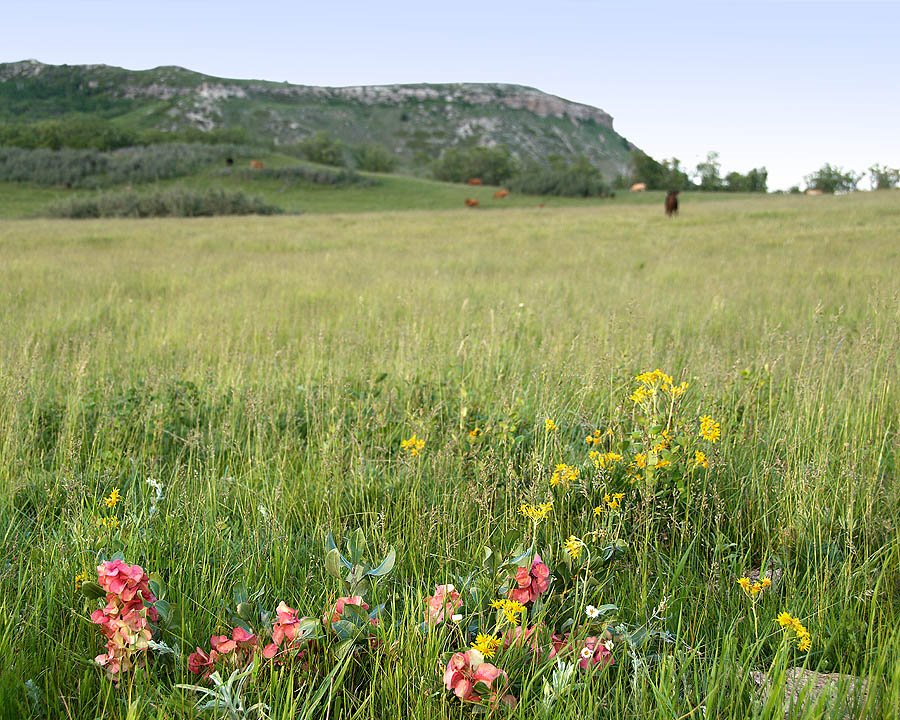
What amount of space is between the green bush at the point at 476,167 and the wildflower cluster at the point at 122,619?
7220 cm

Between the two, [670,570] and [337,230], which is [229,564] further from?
[337,230]

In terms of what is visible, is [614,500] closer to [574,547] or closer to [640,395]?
[574,547]

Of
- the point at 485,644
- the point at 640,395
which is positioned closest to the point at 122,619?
the point at 485,644

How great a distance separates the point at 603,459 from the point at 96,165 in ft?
176

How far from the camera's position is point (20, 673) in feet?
5.99

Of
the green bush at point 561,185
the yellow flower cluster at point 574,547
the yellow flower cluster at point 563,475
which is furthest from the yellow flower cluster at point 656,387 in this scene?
the green bush at point 561,185

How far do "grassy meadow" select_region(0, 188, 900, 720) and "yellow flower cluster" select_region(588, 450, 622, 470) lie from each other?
0.07m

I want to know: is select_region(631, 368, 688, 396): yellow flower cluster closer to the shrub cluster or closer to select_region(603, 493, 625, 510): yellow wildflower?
select_region(603, 493, 625, 510): yellow wildflower

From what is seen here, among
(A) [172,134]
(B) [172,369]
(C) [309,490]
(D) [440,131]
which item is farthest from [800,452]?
(D) [440,131]

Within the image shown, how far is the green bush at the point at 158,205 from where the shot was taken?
3178 cm

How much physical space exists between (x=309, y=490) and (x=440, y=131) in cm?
17088

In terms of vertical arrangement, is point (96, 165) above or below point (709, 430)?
above

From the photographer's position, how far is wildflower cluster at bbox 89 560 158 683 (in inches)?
71.0

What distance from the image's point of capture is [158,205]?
32594mm
